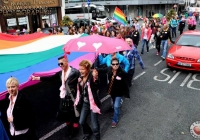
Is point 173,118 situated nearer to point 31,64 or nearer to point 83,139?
point 83,139

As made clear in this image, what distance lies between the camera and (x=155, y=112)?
631 centimetres

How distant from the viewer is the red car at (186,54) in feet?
29.5

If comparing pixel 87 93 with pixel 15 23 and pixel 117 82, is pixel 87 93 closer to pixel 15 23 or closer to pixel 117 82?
pixel 117 82

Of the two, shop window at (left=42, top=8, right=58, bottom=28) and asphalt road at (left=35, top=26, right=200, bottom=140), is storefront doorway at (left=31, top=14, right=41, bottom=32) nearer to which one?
shop window at (left=42, top=8, right=58, bottom=28)

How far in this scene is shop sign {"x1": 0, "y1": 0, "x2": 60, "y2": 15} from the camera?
1897 cm

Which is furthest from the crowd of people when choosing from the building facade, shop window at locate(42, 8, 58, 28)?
the building facade

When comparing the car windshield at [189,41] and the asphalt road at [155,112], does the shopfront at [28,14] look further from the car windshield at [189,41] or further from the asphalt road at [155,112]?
the asphalt road at [155,112]

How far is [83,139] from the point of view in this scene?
4988 mm

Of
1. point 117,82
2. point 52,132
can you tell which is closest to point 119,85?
point 117,82

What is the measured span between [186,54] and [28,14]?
16.7 metres

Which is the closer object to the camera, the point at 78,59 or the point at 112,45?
the point at 112,45

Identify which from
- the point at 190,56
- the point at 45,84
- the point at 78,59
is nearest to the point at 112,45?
the point at 78,59

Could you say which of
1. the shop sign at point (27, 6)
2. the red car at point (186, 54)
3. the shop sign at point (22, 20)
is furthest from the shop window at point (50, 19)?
the red car at point (186, 54)

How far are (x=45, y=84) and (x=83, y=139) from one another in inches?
165
